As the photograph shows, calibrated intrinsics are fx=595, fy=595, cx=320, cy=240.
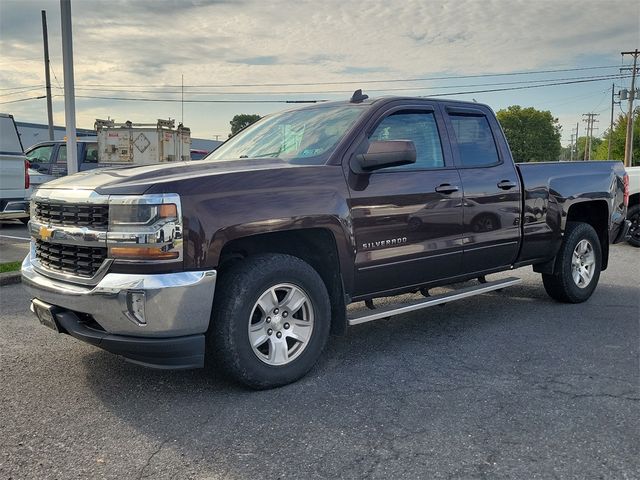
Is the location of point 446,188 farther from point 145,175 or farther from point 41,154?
point 41,154

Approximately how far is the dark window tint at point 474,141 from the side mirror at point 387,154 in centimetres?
111

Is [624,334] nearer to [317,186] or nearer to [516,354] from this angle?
[516,354]

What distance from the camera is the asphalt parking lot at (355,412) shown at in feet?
9.45

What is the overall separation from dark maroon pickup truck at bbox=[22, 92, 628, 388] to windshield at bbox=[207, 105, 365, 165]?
18 mm

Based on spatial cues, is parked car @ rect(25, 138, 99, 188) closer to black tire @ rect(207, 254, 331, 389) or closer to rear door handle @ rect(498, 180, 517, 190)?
rear door handle @ rect(498, 180, 517, 190)

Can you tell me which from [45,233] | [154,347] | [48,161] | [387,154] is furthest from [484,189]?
[48,161]

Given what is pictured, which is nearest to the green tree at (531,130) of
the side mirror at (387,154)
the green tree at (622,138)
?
the green tree at (622,138)

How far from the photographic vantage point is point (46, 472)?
280 centimetres

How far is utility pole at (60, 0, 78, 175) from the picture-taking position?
31.6 feet

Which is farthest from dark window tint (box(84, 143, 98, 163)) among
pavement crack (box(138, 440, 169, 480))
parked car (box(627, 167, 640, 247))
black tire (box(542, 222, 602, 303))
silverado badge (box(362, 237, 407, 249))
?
pavement crack (box(138, 440, 169, 480))

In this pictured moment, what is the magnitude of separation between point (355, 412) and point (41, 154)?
14309 mm

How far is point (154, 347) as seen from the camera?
11.1 ft

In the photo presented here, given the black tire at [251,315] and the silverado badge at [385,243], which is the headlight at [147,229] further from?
the silverado badge at [385,243]

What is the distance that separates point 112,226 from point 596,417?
300cm
